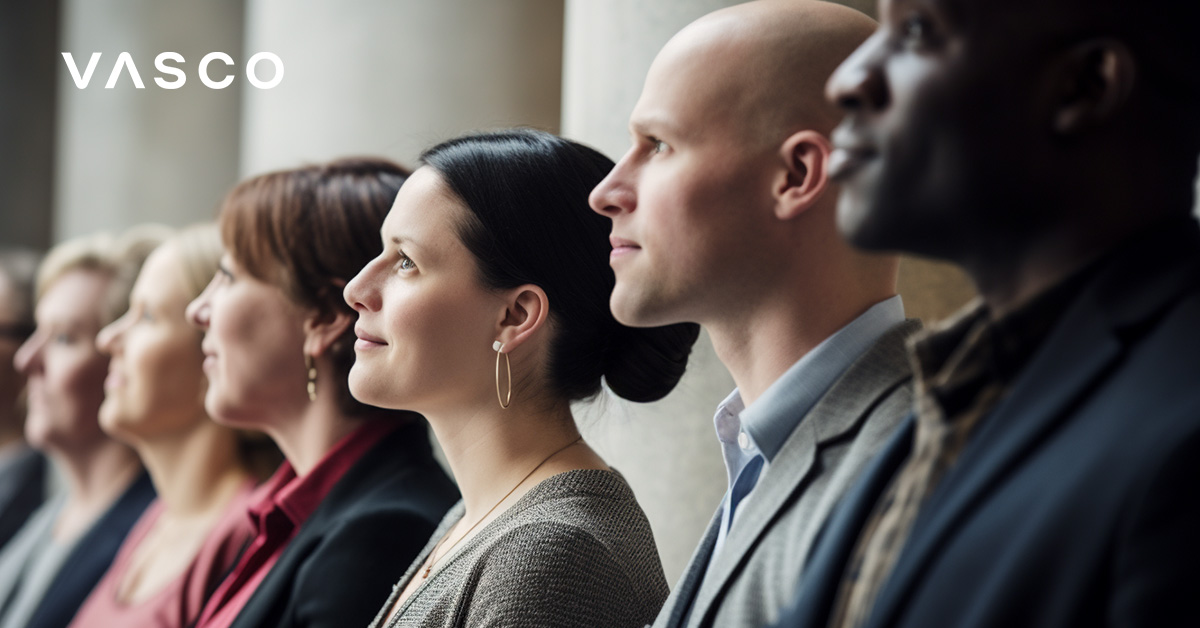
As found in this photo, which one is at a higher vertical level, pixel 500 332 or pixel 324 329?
pixel 500 332

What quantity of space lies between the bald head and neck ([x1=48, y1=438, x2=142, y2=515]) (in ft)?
12.2

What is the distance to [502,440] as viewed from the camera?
2498 mm

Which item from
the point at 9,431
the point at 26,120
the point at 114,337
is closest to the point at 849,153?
the point at 114,337

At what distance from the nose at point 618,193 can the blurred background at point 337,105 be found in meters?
0.78

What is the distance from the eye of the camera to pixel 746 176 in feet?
6.13

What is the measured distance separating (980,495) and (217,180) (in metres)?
7.31

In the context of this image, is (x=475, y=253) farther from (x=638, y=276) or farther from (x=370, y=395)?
(x=638, y=276)

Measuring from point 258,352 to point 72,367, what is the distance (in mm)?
1998

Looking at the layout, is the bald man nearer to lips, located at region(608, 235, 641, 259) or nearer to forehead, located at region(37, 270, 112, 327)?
lips, located at region(608, 235, 641, 259)

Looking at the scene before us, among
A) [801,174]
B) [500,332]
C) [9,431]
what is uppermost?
[801,174]

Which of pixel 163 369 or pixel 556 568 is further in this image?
pixel 163 369

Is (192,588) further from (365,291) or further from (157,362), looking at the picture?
(365,291)

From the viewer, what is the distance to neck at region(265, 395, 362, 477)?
322cm

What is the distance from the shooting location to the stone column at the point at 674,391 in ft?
9.71
